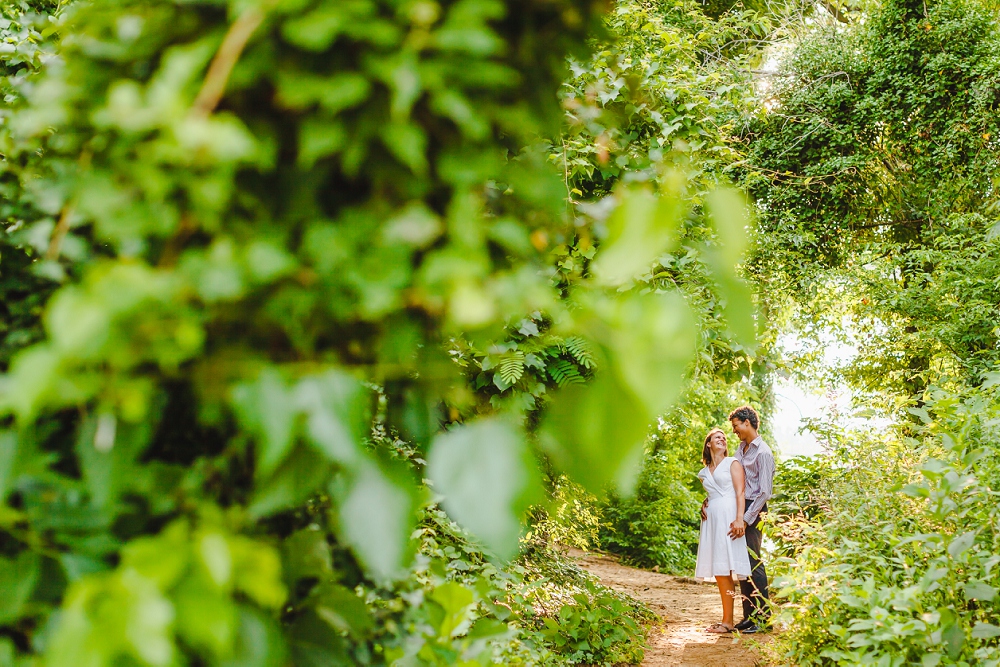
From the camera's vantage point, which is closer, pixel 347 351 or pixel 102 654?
pixel 102 654

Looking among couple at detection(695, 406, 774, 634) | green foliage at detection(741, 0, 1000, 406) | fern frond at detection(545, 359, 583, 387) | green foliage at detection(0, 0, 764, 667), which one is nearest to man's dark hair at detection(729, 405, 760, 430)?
couple at detection(695, 406, 774, 634)

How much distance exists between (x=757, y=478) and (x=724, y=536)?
0.65 m

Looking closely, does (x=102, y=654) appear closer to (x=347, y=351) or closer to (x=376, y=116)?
(x=347, y=351)

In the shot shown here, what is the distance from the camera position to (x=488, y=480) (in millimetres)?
565

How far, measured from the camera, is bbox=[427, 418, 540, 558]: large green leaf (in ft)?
1.79

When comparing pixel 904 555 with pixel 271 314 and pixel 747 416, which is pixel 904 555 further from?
pixel 271 314

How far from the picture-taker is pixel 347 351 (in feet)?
2.31

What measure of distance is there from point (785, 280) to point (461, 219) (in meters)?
10.1

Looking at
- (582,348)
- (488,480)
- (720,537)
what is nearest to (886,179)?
(720,537)

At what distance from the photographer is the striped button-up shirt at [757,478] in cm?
568

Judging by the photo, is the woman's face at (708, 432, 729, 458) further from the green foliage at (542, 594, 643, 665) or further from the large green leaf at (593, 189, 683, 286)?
the large green leaf at (593, 189, 683, 286)

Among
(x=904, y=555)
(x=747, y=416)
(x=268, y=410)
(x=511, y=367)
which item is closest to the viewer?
(x=268, y=410)

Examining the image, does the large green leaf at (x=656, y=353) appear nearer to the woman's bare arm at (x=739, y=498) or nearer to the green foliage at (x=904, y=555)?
the green foliage at (x=904, y=555)

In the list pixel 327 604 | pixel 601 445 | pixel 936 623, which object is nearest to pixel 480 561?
pixel 936 623
